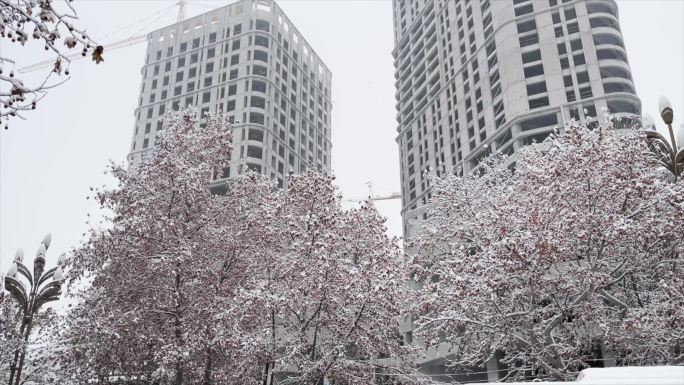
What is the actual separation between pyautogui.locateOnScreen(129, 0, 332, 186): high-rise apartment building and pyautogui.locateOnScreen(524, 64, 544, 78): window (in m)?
32.0

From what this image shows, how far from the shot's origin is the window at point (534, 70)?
59.5 meters

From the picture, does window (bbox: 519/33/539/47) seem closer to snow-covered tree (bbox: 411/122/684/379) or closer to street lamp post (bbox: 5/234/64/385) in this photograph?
snow-covered tree (bbox: 411/122/684/379)

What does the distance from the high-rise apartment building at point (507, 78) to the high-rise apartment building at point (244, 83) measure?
18.9 meters

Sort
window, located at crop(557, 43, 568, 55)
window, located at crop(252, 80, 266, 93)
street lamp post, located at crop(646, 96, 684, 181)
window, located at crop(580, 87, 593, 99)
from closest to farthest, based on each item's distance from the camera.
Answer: street lamp post, located at crop(646, 96, 684, 181) < window, located at crop(580, 87, 593, 99) < window, located at crop(557, 43, 568, 55) < window, located at crop(252, 80, 266, 93)

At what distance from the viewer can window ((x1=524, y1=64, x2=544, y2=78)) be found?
59544 millimetres

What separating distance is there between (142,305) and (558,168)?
14.2 metres

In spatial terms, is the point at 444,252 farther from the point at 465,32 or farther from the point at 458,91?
the point at 465,32

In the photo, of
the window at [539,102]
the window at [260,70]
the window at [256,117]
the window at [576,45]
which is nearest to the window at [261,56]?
the window at [260,70]

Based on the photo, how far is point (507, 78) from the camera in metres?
60.0

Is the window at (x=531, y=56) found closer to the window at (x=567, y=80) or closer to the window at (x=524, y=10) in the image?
the window at (x=567, y=80)

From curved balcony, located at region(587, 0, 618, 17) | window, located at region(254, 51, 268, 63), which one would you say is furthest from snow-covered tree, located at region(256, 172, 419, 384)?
window, located at region(254, 51, 268, 63)

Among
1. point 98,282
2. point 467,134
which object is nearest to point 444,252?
point 98,282

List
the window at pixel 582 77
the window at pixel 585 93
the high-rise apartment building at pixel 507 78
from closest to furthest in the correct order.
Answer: the window at pixel 585 93 → the high-rise apartment building at pixel 507 78 → the window at pixel 582 77

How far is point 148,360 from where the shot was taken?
19.4 m
